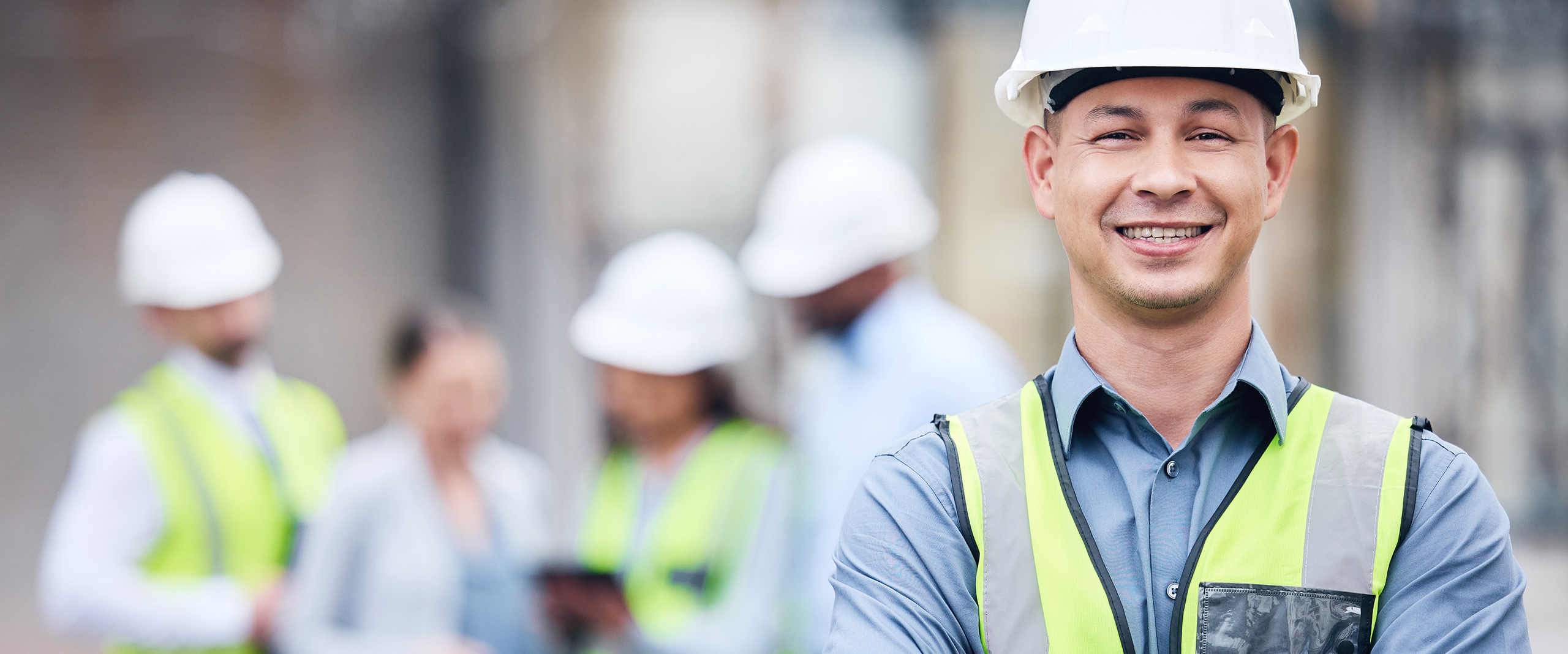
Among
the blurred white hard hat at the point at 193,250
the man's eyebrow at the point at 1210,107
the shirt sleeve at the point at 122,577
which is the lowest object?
the shirt sleeve at the point at 122,577

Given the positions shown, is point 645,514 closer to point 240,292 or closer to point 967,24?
point 240,292

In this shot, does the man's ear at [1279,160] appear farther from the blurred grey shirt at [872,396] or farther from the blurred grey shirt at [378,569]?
the blurred grey shirt at [378,569]

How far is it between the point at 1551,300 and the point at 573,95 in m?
6.15

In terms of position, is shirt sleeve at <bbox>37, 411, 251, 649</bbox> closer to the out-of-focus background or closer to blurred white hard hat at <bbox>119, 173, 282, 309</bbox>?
blurred white hard hat at <bbox>119, 173, 282, 309</bbox>

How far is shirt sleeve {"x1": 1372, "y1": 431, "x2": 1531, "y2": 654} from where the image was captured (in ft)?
4.28

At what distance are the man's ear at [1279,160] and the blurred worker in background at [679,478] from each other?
220 centimetres

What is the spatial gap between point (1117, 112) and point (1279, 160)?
0.25m

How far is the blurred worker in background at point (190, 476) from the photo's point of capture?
11.8 ft

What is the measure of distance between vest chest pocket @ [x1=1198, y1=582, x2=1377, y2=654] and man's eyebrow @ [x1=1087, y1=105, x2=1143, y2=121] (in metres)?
0.55

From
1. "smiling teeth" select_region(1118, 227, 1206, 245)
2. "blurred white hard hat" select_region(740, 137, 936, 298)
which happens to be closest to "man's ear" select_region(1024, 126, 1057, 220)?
"smiling teeth" select_region(1118, 227, 1206, 245)

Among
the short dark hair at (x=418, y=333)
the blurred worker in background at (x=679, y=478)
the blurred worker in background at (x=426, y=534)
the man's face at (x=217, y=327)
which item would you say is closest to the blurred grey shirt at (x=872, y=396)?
the blurred worker in background at (x=679, y=478)

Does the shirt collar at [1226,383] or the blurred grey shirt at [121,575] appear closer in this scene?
the shirt collar at [1226,383]

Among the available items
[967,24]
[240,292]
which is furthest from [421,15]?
[240,292]

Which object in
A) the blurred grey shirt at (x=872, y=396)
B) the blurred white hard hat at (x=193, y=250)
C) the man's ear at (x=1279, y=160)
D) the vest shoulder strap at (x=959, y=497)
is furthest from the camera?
the blurred white hard hat at (x=193, y=250)
